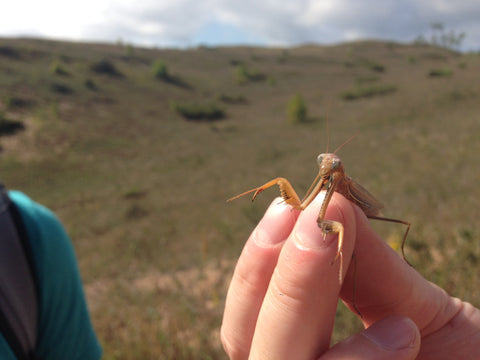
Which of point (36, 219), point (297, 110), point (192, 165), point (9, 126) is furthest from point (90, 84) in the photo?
point (36, 219)

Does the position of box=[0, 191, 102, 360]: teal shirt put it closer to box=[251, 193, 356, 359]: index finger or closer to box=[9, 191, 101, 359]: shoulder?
box=[9, 191, 101, 359]: shoulder

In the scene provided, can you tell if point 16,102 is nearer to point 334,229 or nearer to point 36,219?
point 36,219

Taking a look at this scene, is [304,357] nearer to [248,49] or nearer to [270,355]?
[270,355]

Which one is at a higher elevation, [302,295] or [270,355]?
[302,295]

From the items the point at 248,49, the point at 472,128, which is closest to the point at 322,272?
the point at 472,128

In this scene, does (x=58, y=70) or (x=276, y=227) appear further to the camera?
(x=58, y=70)
